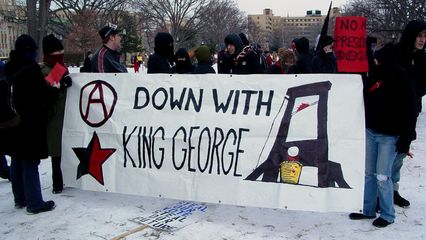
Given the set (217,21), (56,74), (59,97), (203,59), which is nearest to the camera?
(56,74)

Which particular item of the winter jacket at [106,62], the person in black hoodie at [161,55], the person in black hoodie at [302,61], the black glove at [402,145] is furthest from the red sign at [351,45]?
the winter jacket at [106,62]

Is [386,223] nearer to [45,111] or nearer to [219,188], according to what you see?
[219,188]

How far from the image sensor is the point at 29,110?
4324 millimetres

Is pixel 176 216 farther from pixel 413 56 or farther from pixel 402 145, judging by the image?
pixel 413 56

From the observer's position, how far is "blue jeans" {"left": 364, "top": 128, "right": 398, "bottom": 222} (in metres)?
3.99

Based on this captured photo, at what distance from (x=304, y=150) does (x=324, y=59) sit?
242 cm

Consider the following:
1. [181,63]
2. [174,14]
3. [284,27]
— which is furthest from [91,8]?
[284,27]

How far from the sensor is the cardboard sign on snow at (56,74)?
15.2 ft

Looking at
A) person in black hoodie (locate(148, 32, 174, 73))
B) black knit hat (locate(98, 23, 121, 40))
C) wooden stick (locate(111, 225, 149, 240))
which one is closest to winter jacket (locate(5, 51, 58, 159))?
black knit hat (locate(98, 23, 121, 40))

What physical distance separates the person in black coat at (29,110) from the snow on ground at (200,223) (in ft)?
1.06

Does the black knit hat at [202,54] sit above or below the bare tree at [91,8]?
below

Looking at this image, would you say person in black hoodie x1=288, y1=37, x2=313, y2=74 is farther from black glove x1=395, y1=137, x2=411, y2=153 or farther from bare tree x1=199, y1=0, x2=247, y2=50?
bare tree x1=199, y1=0, x2=247, y2=50

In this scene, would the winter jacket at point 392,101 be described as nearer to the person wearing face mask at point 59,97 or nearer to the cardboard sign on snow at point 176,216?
the cardboard sign on snow at point 176,216

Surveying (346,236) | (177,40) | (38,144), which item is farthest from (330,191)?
(177,40)
